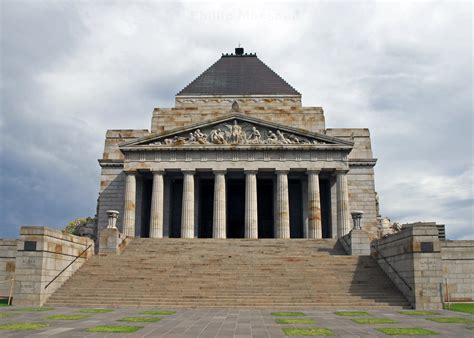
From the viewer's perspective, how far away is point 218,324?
1463 cm

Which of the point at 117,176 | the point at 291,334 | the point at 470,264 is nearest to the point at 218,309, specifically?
the point at 291,334

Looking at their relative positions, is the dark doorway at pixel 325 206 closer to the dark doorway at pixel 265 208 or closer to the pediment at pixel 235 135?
the dark doorway at pixel 265 208

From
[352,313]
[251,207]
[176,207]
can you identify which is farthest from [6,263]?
[176,207]

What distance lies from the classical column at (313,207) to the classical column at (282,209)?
2.10 meters

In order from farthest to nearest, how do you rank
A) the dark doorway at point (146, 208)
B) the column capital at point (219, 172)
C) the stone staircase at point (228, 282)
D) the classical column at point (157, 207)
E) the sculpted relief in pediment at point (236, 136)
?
the dark doorway at point (146, 208) < the sculpted relief in pediment at point (236, 136) < the column capital at point (219, 172) < the classical column at point (157, 207) < the stone staircase at point (228, 282)

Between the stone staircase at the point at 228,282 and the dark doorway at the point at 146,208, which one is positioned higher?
the dark doorway at the point at 146,208

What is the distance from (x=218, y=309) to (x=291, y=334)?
7.95m

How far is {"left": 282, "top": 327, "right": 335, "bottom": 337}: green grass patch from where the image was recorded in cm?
1252

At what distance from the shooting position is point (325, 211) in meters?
46.2

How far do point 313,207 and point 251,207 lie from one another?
5.79 meters

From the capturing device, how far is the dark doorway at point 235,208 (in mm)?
48656

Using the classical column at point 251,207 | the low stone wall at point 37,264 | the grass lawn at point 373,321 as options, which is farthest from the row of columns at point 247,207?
the grass lawn at point 373,321

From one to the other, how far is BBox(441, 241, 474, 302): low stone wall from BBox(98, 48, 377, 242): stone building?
14717 millimetres

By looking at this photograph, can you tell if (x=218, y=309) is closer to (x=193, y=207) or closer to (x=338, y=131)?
(x=193, y=207)
